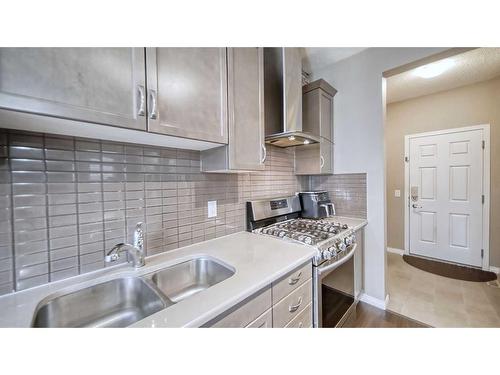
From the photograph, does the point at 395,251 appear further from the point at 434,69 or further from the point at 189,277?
the point at 189,277

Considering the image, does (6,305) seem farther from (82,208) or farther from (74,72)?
(74,72)

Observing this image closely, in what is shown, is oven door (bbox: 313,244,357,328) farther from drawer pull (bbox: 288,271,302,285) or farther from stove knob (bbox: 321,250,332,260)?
drawer pull (bbox: 288,271,302,285)

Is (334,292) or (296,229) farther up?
(296,229)

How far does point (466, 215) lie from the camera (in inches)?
112

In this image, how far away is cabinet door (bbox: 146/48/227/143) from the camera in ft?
2.73

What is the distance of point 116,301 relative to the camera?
0.91 metres

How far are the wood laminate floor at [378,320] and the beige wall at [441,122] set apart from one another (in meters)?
2.00

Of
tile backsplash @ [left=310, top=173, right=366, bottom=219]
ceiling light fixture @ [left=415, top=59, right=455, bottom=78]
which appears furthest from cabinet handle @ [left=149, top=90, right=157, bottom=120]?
ceiling light fixture @ [left=415, top=59, right=455, bottom=78]

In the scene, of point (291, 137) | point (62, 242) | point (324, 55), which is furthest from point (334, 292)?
point (324, 55)

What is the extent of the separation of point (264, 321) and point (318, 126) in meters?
1.82

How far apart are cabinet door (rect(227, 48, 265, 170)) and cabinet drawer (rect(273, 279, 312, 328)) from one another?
778 mm
